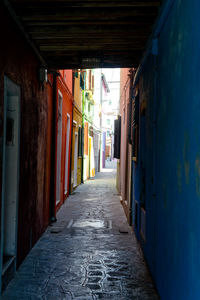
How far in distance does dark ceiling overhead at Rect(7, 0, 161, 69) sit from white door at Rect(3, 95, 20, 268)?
50.5 inches

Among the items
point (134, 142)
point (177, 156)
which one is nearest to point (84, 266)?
point (177, 156)

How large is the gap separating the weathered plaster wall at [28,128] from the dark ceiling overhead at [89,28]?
324 millimetres

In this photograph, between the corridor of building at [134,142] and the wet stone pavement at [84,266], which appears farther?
the wet stone pavement at [84,266]

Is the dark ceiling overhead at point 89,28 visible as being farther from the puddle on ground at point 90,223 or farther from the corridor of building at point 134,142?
the puddle on ground at point 90,223

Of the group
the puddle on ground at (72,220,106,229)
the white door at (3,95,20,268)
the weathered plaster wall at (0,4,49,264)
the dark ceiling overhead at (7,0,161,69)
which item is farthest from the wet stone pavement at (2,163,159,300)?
the dark ceiling overhead at (7,0,161,69)

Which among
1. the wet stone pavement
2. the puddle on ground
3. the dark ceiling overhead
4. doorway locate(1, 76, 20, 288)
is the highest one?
the dark ceiling overhead

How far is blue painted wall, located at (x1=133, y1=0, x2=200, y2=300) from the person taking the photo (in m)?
2.62

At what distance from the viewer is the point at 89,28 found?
532cm

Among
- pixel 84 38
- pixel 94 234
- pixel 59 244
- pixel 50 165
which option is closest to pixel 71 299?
pixel 59 244

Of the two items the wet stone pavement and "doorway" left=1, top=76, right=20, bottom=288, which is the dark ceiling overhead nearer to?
"doorway" left=1, top=76, right=20, bottom=288

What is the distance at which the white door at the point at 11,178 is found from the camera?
502 centimetres

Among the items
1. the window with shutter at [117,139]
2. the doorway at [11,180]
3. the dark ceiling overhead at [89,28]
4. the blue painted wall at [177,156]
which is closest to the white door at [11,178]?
the doorway at [11,180]

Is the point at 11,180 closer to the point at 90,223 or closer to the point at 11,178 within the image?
the point at 11,178

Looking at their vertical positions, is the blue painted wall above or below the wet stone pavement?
above
